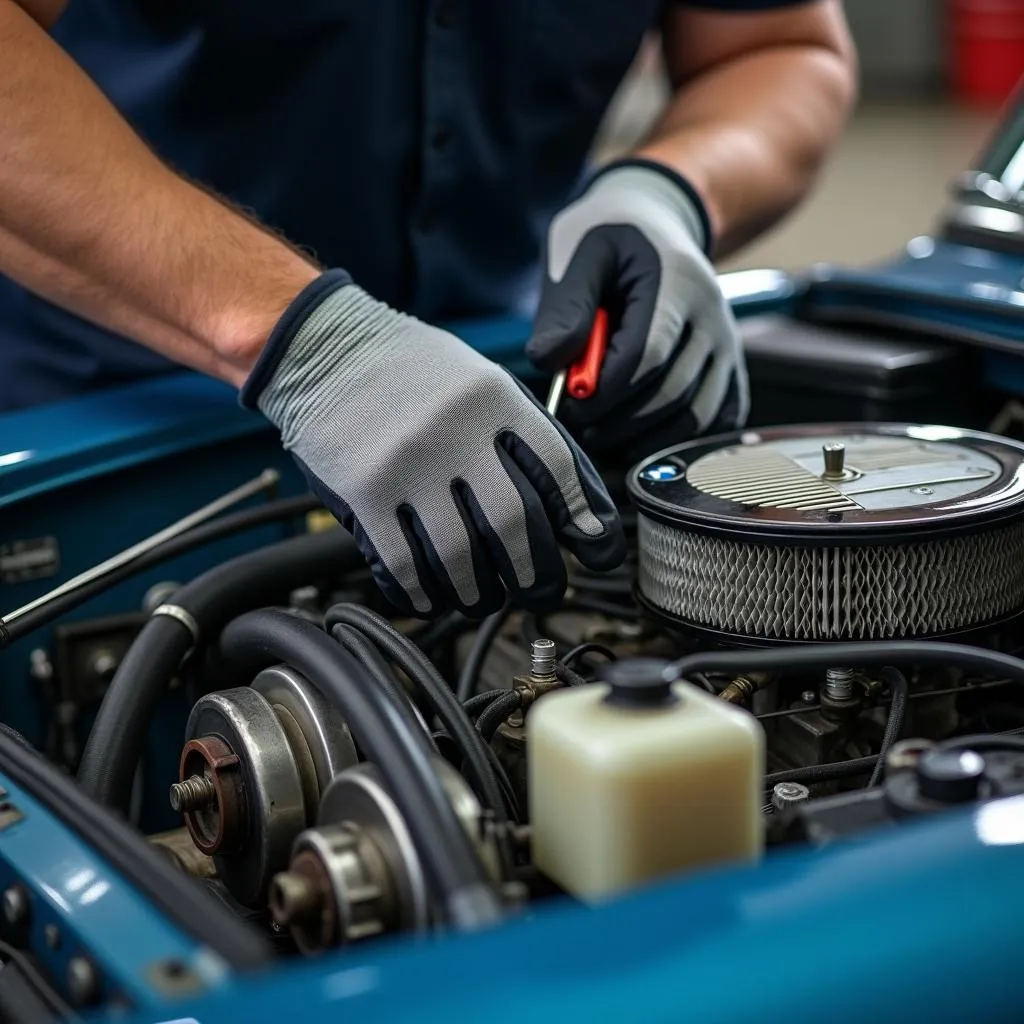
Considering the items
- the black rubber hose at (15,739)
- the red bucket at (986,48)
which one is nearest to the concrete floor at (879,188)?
the red bucket at (986,48)

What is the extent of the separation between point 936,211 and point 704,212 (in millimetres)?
3858

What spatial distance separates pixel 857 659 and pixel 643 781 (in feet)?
0.68

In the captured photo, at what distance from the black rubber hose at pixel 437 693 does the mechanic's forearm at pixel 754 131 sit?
2.61ft

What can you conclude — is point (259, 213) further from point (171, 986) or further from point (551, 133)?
point (171, 986)

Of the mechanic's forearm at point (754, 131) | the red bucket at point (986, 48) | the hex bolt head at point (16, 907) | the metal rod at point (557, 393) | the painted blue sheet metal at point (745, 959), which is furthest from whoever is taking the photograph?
the red bucket at point (986, 48)

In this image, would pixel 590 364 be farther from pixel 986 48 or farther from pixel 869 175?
pixel 986 48

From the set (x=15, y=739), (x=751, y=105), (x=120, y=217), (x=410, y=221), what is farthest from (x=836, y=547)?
(x=751, y=105)

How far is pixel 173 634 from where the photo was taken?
1.06 m

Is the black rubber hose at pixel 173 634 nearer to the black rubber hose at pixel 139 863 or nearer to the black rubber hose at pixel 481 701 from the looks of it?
the black rubber hose at pixel 139 863

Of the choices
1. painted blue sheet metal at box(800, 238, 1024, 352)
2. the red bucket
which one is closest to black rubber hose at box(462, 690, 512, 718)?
painted blue sheet metal at box(800, 238, 1024, 352)

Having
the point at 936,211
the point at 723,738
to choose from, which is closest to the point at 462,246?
the point at 723,738

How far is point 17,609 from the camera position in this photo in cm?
117

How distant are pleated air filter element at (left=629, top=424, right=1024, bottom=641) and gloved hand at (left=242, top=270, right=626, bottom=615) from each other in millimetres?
59

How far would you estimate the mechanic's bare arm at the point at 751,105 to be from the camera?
1.66 metres
